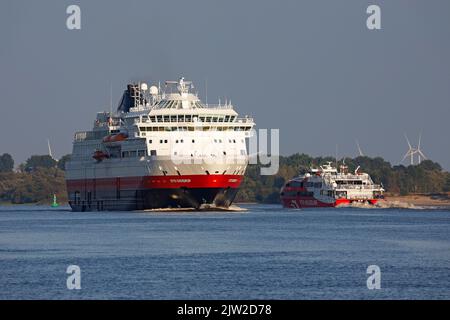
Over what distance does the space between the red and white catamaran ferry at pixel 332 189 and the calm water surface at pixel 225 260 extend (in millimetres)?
62005

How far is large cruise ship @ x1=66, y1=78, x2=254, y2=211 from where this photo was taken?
409ft

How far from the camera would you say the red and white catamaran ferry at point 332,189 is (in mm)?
166000

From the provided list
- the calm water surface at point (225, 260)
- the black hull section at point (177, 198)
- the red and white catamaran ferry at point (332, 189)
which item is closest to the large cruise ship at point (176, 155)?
the black hull section at point (177, 198)

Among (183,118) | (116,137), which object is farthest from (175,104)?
(116,137)

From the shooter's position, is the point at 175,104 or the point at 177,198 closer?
the point at 177,198

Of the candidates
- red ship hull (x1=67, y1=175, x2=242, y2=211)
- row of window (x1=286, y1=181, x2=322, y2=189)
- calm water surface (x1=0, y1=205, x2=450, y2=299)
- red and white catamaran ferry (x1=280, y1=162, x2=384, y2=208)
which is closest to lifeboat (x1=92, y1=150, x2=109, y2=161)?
red ship hull (x1=67, y1=175, x2=242, y2=211)

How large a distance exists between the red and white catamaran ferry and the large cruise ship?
34.6 m

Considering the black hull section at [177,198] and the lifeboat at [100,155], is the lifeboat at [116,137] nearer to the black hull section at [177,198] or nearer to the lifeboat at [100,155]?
the lifeboat at [100,155]

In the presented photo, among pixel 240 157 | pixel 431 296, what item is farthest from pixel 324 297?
pixel 240 157

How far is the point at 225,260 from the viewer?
67250 mm

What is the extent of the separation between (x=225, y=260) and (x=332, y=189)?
329 ft

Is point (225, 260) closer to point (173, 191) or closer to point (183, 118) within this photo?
point (173, 191)
